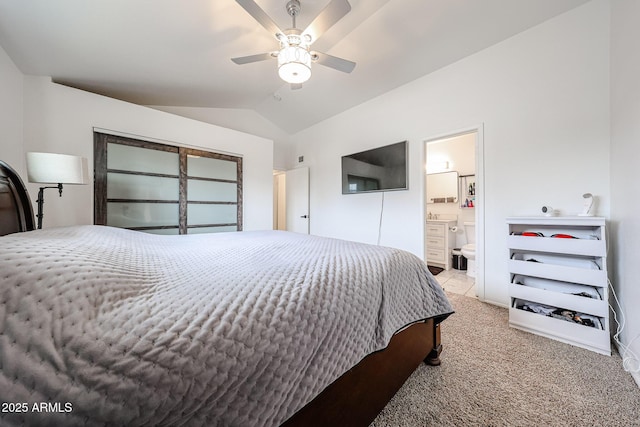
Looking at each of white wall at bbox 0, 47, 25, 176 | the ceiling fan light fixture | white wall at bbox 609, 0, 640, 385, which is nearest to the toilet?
white wall at bbox 609, 0, 640, 385

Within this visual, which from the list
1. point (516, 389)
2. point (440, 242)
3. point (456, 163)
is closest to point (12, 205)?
point (516, 389)

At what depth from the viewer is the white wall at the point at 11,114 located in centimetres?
182

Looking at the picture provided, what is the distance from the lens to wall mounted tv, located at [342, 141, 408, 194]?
3051 mm

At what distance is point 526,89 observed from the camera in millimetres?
2117

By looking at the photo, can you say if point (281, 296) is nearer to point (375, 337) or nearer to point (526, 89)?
point (375, 337)

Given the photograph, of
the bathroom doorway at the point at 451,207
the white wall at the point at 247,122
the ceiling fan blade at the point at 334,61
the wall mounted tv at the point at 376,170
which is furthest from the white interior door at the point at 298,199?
the ceiling fan blade at the point at 334,61

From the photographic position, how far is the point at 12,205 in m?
1.27

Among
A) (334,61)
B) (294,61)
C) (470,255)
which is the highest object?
(334,61)

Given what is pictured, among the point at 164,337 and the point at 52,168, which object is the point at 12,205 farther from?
the point at 164,337

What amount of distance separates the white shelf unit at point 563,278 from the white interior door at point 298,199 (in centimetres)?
325

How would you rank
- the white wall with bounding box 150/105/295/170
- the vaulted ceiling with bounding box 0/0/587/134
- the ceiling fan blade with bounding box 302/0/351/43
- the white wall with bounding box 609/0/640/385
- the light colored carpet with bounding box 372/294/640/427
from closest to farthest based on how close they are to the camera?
the light colored carpet with bounding box 372/294/640/427 < the white wall with bounding box 609/0/640/385 < the ceiling fan blade with bounding box 302/0/351/43 < the vaulted ceiling with bounding box 0/0/587/134 < the white wall with bounding box 150/105/295/170

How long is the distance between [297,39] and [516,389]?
2.81 meters

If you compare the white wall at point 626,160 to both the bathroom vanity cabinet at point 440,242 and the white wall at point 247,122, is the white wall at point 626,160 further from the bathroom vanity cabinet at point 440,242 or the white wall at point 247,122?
the white wall at point 247,122

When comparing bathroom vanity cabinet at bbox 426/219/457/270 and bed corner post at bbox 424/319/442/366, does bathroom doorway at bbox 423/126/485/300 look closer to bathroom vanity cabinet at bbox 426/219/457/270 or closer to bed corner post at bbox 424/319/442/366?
bathroom vanity cabinet at bbox 426/219/457/270
